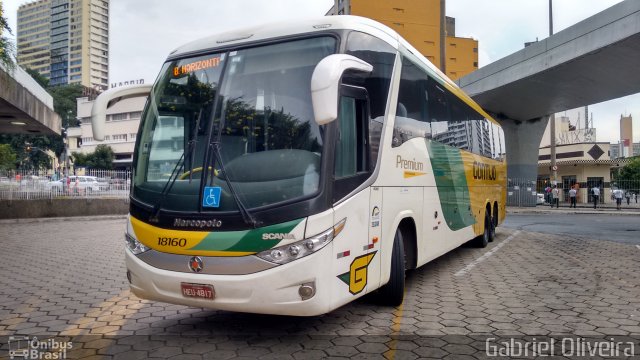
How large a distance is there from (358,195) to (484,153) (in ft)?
23.6

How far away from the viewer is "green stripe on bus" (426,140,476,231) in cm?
760

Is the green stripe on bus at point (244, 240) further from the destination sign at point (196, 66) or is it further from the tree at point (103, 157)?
the tree at point (103, 157)

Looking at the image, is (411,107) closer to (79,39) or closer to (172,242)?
(172,242)

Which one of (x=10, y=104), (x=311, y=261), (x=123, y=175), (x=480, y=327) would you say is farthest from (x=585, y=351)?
(x=123, y=175)

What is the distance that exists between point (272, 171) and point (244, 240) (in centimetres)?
67

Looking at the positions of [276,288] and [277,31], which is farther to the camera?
[277,31]

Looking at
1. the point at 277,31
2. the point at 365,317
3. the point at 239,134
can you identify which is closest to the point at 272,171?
the point at 239,134

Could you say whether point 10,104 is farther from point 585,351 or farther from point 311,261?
point 585,351

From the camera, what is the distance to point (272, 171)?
180 inches

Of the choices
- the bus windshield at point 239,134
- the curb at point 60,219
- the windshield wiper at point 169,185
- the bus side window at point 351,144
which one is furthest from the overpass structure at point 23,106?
the bus side window at point 351,144

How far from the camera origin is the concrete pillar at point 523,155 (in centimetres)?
3305

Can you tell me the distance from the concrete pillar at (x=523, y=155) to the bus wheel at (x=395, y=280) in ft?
97.5

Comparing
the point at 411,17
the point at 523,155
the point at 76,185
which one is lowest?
the point at 76,185

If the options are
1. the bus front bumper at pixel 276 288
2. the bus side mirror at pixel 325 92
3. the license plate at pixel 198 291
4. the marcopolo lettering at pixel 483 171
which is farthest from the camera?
the marcopolo lettering at pixel 483 171
